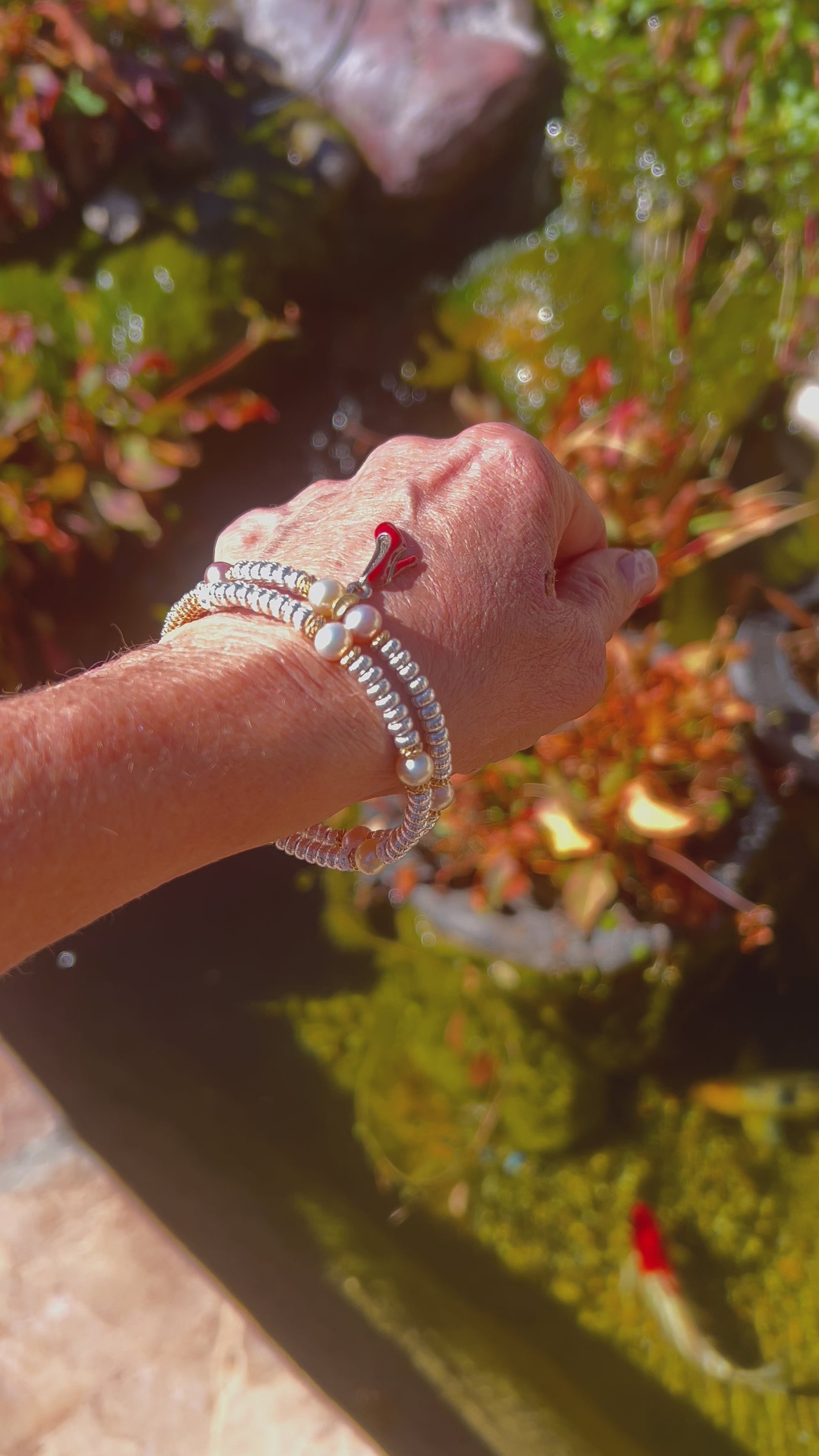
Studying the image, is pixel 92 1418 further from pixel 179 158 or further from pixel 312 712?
pixel 179 158

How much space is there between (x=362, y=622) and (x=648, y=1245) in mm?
1955

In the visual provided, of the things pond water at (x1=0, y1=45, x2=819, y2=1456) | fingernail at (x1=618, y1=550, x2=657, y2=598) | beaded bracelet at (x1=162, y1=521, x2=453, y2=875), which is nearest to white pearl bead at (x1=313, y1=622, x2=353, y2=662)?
beaded bracelet at (x1=162, y1=521, x2=453, y2=875)

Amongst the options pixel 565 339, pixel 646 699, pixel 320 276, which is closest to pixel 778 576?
pixel 646 699

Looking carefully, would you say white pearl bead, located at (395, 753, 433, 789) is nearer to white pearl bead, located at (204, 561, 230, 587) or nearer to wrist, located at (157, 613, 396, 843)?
wrist, located at (157, 613, 396, 843)

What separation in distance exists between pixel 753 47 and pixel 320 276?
140cm

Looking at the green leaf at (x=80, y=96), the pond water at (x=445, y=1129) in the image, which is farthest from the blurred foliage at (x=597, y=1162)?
the green leaf at (x=80, y=96)

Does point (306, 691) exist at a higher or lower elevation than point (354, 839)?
higher

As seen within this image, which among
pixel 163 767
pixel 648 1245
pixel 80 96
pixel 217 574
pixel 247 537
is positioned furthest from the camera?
pixel 80 96

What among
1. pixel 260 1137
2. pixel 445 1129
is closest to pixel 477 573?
pixel 445 1129

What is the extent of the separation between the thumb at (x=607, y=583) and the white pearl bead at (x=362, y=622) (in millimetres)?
333

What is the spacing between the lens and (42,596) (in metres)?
2.62

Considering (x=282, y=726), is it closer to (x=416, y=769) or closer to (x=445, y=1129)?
(x=416, y=769)

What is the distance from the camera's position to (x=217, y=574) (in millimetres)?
1051

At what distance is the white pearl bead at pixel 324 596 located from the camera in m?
0.95
